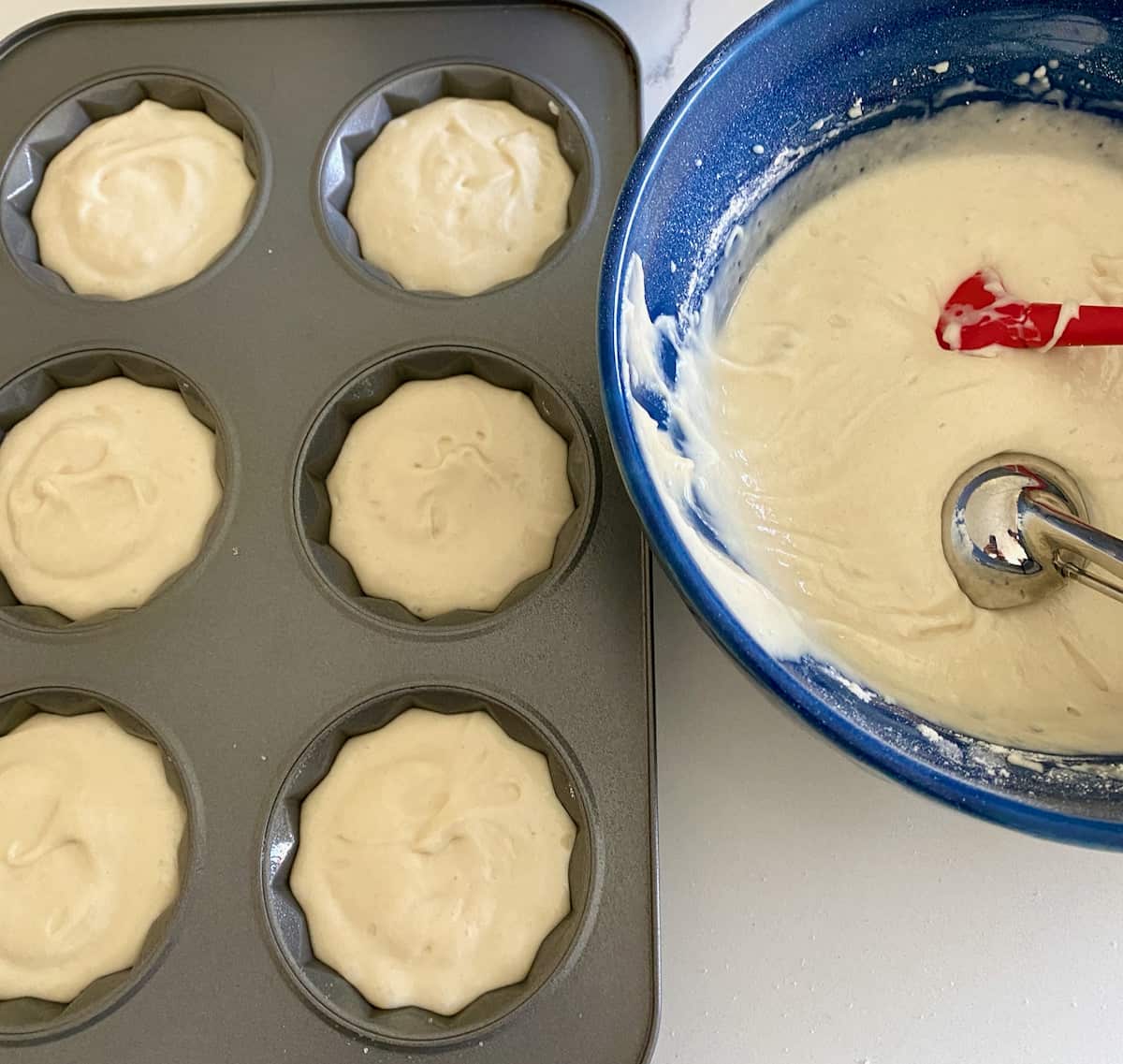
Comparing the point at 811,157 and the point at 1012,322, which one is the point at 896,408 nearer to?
the point at 1012,322

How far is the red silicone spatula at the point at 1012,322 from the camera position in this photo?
933mm

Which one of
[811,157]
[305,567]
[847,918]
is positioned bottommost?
[847,918]

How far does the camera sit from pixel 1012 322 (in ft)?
3.13

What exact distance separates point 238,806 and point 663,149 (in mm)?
697

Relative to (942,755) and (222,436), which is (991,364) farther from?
(222,436)

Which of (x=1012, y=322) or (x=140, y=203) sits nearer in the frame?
(x=1012, y=322)

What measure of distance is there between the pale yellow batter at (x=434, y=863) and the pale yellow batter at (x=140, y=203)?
614mm

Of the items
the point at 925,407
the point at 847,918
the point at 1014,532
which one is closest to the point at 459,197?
the point at 925,407

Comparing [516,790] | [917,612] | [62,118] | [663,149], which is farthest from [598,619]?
[62,118]

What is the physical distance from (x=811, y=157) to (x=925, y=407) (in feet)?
0.90

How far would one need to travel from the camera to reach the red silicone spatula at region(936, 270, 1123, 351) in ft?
3.06

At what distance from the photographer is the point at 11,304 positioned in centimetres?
110

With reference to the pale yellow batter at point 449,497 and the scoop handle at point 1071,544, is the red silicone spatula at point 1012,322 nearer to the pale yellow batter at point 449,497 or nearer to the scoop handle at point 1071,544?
the scoop handle at point 1071,544

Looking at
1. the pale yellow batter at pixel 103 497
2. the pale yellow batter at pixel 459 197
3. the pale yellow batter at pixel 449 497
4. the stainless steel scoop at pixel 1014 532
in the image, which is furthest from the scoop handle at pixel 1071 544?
the pale yellow batter at pixel 103 497
